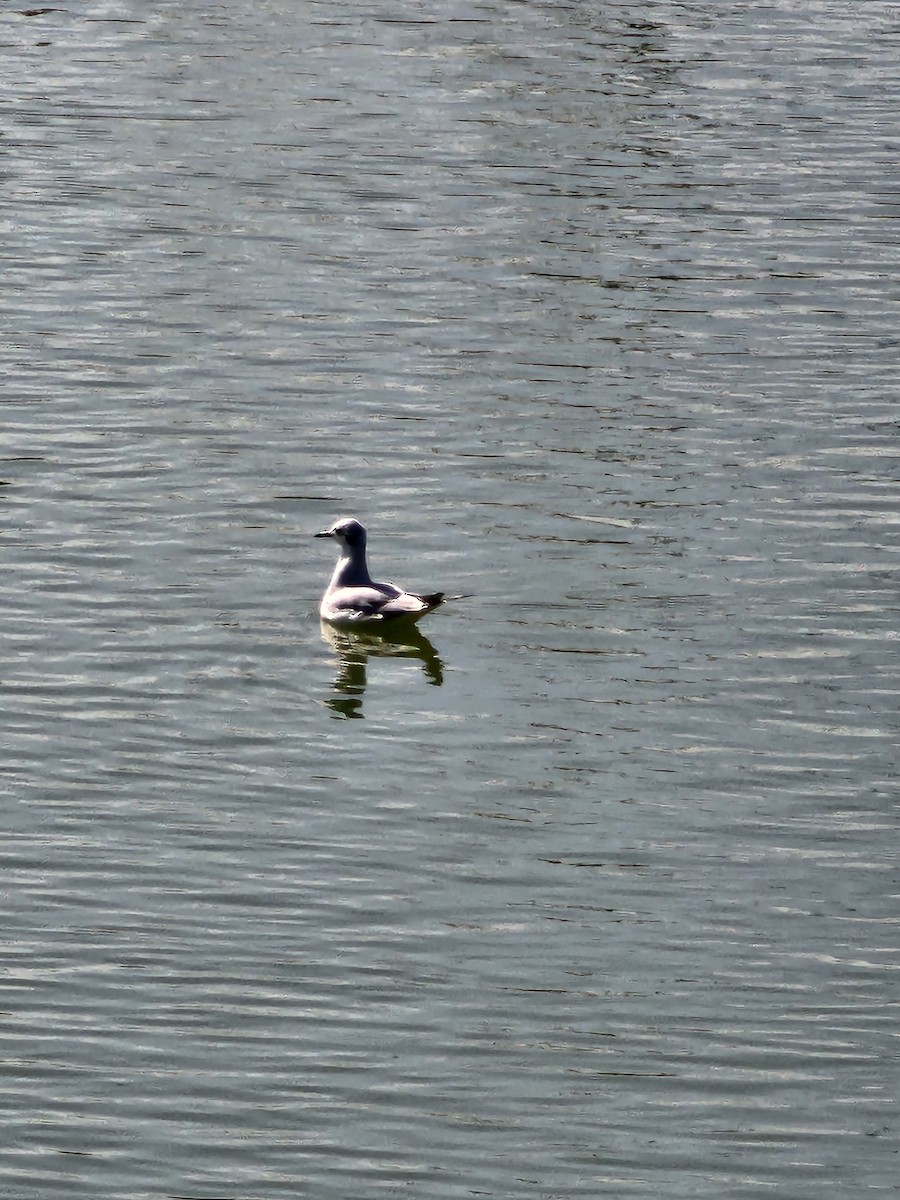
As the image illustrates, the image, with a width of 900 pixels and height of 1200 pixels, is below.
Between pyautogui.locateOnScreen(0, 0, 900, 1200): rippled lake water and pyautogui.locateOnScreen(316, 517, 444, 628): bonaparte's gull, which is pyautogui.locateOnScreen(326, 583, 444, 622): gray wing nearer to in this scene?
pyautogui.locateOnScreen(316, 517, 444, 628): bonaparte's gull

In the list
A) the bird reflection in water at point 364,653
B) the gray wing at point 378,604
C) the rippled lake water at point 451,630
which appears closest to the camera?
the rippled lake water at point 451,630

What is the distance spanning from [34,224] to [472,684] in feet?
35.4

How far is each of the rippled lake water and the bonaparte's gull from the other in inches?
10.0

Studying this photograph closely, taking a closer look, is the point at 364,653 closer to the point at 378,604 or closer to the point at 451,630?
the point at 378,604

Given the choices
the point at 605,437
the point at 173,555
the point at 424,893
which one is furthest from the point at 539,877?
the point at 605,437

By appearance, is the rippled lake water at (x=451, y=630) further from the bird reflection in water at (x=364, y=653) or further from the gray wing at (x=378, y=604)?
the gray wing at (x=378, y=604)

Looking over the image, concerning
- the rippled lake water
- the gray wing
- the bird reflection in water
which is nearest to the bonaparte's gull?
the gray wing

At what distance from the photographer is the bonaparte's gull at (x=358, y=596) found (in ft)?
53.9

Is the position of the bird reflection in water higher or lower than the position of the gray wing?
lower

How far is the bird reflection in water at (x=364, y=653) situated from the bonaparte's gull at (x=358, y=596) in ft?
0.46

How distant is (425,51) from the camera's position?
31.0 meters

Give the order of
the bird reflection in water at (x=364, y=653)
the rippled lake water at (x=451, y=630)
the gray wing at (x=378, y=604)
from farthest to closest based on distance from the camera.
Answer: the gray wing at (x=378, y=604) → the bird reflection in water at (x=364, y=653) → the rippled lake water at (x=451, y=630)

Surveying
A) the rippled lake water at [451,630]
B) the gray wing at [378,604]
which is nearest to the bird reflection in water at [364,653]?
the rippled lake water at [451,630]

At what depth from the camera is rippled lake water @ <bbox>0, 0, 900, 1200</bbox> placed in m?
10.7
